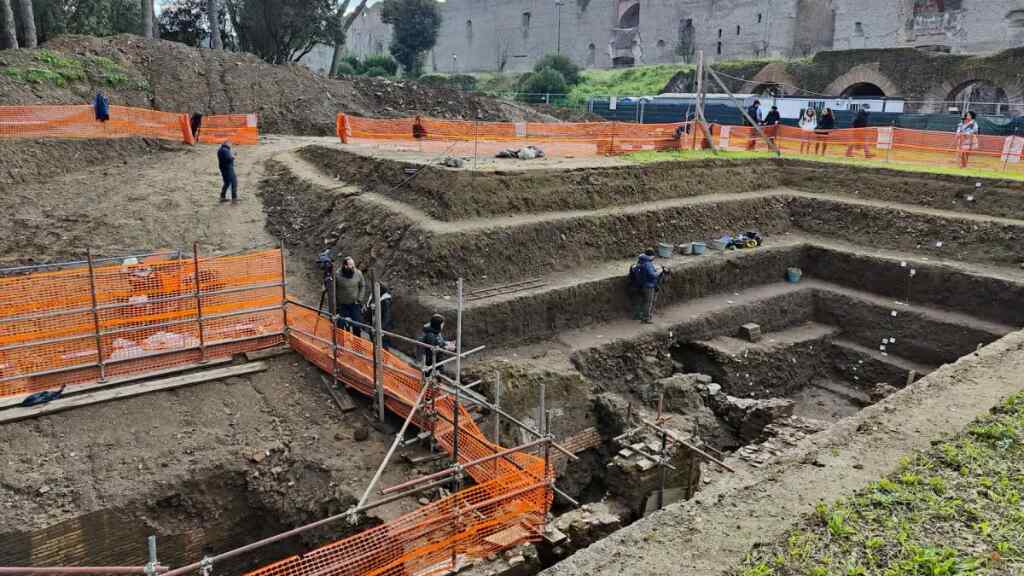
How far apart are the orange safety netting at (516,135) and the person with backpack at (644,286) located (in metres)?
6.32

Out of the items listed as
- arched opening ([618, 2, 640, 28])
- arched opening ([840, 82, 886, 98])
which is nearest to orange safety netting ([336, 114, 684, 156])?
arched opening ([840, 82, 886, 98])

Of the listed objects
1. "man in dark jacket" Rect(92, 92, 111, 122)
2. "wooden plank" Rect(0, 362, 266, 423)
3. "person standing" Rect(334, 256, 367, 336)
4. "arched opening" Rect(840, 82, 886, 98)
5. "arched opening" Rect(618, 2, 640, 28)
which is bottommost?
"wooden plank" Rect(0, 362, 266, 423)

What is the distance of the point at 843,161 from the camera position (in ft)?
67.7

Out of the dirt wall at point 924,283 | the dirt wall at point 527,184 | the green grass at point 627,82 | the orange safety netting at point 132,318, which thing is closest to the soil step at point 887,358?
the dirt wall at point 924,283

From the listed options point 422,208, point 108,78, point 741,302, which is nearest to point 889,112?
point 741,302

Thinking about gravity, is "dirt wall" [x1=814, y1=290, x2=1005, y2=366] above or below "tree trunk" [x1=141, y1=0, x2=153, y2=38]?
below

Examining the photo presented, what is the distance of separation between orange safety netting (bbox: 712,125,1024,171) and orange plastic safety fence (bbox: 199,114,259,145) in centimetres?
1601

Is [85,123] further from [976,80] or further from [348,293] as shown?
[976,80]

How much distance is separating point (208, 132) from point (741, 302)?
57.1 ft

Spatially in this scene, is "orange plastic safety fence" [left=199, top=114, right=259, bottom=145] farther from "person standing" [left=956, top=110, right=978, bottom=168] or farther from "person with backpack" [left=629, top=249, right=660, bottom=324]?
"person standing" [left=956, top=110, right=978, bottom=168]

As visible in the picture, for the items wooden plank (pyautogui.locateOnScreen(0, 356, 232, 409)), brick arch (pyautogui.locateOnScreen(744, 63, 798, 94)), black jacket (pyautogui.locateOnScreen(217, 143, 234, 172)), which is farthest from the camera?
brick arch (pyautogui.locateOnScreen(744, 63, 798, 94))

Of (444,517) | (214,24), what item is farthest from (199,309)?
(214,24)

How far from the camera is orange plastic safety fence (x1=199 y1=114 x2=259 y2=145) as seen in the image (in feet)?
71.5

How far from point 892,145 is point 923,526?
19.5 m
